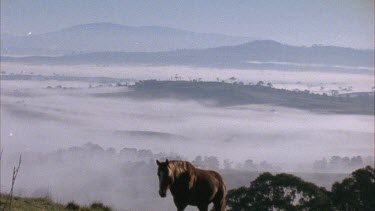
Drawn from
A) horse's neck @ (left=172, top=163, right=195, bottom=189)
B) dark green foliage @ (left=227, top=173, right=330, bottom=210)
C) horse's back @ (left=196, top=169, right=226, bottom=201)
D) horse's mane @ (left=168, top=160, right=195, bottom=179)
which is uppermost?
horse's mane @ (left=168, top=160, right=195, bottom=179)

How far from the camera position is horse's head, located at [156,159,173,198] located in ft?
40.1

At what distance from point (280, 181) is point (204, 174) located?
3282 cm

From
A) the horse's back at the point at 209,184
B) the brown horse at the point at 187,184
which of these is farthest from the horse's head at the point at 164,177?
the horse's back at the point at 209,184

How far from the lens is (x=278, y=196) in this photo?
43.8 m

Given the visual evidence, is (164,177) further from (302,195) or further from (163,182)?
(302,195)

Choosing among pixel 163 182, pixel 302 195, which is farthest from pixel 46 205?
pixel 302 195

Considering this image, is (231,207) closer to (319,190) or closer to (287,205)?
(287,205)

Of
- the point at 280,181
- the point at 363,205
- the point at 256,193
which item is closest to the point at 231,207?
the point at 256,193

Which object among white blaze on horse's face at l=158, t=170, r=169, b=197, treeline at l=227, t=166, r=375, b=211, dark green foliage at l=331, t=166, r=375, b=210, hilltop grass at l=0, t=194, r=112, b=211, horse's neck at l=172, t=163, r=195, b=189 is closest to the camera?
white blaze on horse's face at l=158, t=170, r=169, b=197

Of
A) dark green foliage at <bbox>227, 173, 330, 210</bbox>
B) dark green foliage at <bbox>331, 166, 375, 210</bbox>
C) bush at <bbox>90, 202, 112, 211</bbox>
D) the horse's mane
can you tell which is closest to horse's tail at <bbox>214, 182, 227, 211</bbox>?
the horse's mane

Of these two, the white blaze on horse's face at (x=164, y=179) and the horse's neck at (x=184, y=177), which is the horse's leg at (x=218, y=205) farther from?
the white blaze on horse's face at (x=164, y=179)

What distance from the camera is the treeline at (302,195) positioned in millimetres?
42719

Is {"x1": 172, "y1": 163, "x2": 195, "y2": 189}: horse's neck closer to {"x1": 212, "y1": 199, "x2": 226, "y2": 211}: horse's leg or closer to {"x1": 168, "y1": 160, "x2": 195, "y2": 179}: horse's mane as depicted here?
{"x1": 168, "y1": 160, "x2": 195, "y2": 179}: horse's mane

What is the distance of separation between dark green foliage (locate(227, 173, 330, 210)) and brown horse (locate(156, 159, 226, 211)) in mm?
29363
